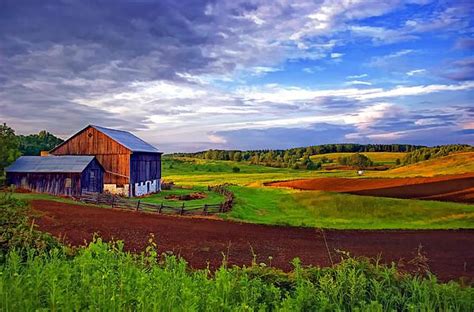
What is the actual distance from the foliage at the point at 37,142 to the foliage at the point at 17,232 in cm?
6446

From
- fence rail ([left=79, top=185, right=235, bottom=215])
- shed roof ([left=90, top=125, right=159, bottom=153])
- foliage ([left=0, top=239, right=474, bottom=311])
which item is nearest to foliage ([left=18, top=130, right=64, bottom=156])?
shed roof ([left=90, top=125, right=159, bottom=153])

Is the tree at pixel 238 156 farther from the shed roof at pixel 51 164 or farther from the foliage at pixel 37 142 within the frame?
the shed roof at pixel 51 164

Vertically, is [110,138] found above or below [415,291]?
above

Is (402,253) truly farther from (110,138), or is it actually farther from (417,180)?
(110,138)

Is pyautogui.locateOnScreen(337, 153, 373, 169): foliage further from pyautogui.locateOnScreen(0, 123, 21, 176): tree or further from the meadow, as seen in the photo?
pyautogui.locateOnScreen(0, 123, 21, 176): tree

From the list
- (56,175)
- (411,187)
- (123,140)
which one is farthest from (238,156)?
(56,175)

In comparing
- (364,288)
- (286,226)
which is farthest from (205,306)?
(286,226)

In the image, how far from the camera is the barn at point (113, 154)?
169 feet

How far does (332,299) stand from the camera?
7098 millimetres

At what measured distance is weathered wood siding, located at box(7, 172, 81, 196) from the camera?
4688 cm

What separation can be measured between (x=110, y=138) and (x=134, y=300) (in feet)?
158

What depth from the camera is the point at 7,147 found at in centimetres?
5022

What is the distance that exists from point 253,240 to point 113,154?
107ft

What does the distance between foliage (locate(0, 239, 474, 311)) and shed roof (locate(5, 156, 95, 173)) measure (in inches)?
1632
